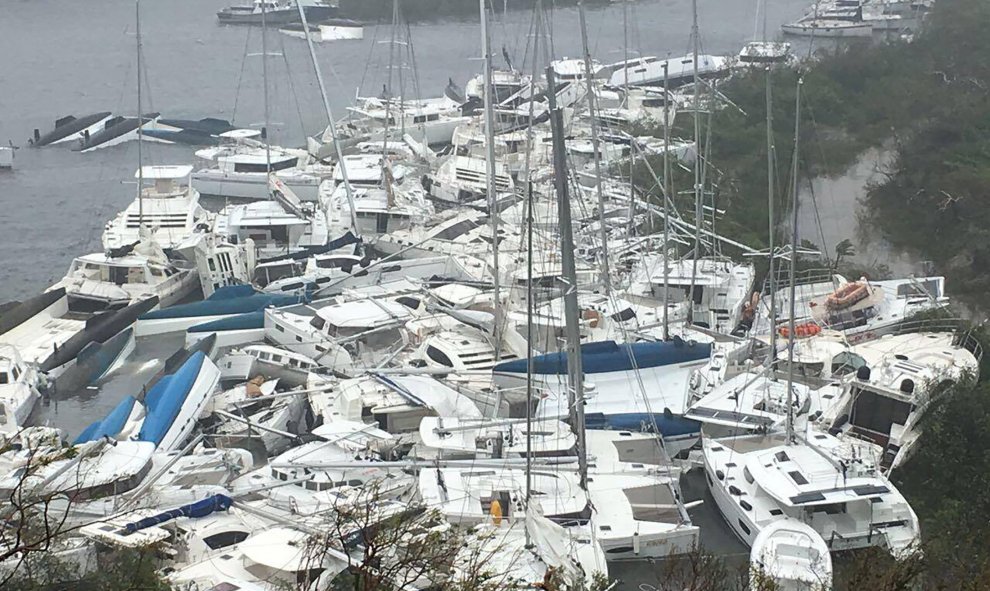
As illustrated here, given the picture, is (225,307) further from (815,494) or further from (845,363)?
(815,494)

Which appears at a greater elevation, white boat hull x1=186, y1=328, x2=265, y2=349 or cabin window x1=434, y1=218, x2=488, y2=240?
cabin window x1=434, y1=218, x2=488, y2=240

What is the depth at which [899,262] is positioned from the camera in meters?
28.0

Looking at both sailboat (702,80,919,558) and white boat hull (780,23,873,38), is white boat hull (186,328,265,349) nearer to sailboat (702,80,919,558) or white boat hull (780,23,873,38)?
sailboat (702,80,919,558)

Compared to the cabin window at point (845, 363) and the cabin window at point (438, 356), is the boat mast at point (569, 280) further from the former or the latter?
the cabin window at point (845, 363)

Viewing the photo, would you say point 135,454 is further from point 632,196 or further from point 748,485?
point 632,196

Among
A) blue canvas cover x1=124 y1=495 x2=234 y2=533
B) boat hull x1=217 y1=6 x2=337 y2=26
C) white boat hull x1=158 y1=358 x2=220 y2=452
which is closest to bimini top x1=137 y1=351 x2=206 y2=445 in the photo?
white boat hull x1=158 y1=358 x2=220 y2=452

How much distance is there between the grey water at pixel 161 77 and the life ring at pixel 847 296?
599 cm

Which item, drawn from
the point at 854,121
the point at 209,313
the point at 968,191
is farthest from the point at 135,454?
the point at 854,121

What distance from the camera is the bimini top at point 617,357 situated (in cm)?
1889

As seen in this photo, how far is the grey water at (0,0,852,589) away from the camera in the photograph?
98.4 feet

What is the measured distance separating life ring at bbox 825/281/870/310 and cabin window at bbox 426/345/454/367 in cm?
679

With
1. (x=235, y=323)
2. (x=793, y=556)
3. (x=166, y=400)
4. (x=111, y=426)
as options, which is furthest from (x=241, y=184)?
(x=793, y=556)

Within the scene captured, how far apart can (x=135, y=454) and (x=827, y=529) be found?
8388mm

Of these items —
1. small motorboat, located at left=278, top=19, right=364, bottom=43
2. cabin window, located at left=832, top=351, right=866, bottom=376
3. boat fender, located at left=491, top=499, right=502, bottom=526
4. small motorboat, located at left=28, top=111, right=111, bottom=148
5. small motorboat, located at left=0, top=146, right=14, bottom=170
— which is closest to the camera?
boat fender, located at left=491, top=499, right=502, bottom=526
